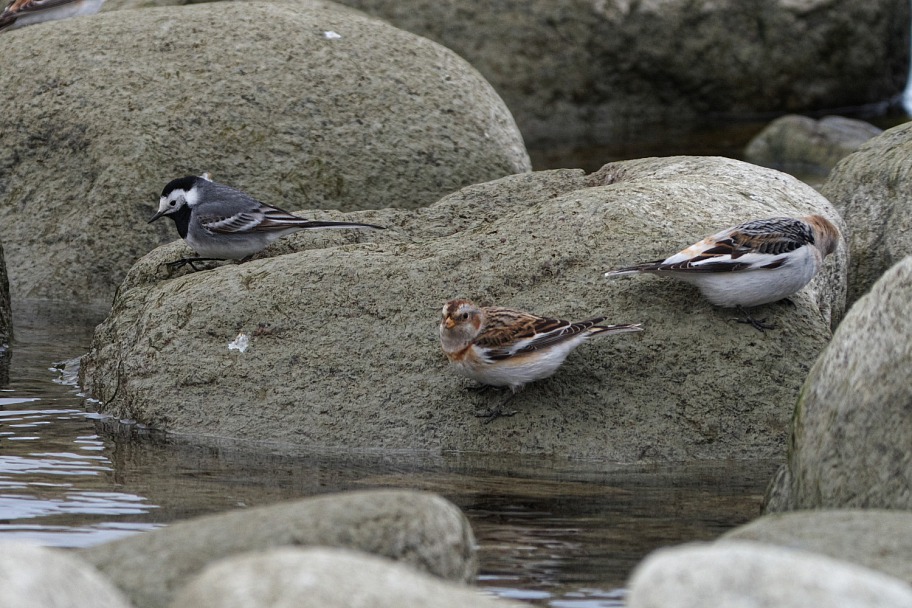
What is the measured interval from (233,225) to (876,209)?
4745mm

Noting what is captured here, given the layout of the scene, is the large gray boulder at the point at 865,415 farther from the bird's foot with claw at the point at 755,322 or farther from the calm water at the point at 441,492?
the bird's foot with claw at the point at 755,322

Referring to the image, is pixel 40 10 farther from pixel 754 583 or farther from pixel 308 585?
pixel 754 583

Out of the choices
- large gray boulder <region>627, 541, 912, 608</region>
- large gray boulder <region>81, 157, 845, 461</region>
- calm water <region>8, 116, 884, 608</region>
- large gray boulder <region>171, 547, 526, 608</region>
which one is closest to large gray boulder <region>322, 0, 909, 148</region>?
large gray boulder <region>81, 157, 845, 461</region>

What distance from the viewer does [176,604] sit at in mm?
3795

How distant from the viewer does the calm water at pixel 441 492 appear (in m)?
5.74

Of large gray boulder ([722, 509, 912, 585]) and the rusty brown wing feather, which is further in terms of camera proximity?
the rusty brown wing feather

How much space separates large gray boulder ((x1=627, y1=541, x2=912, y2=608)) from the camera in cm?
340

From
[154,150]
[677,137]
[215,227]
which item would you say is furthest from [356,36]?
[677,137]

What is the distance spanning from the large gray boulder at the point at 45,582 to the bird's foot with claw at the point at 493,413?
3.81 metres

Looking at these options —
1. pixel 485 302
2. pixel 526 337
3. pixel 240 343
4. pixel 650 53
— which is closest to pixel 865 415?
pixel 526 337

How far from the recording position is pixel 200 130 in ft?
37.6

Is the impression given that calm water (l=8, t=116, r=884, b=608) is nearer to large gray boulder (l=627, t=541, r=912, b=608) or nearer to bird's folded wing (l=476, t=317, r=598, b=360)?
bird's folded wing (l=476, t=317, r=598, b=360)

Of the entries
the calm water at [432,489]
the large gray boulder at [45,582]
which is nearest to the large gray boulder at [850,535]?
the calm water at [432,489]

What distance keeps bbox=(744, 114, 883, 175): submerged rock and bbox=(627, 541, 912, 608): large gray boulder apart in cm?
1353
